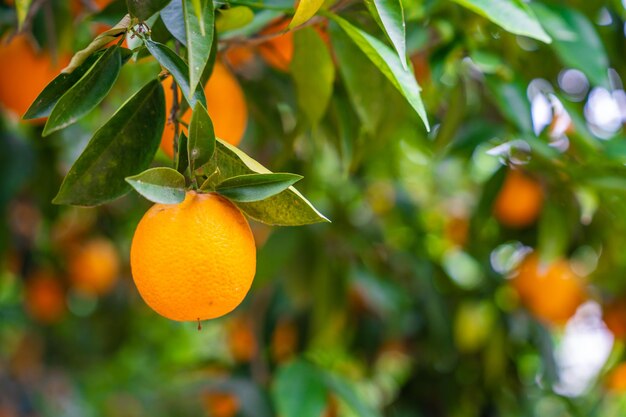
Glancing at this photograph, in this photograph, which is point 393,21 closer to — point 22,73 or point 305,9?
point 305,9

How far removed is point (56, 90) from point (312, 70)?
303 millimetres

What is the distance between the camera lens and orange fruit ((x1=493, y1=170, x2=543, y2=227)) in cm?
137

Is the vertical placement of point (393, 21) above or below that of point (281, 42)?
above

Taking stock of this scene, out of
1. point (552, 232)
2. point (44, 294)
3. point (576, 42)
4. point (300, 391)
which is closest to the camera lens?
point (576, 42)

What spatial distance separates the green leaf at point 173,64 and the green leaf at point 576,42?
52 cm

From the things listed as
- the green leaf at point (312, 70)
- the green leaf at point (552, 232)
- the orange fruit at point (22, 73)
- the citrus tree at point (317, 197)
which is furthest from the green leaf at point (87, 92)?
the green leaf at point (552, 232)

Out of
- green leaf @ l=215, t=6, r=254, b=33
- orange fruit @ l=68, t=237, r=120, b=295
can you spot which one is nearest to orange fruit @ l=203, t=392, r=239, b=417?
orange fruit @ l=68, t=237, r=120, b=295

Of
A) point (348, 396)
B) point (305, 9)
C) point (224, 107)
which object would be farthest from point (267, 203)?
point (348, 396)

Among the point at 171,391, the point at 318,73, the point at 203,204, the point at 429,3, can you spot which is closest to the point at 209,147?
the point at 203,204

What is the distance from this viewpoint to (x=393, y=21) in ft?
1.85

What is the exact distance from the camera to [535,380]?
6.10 feet

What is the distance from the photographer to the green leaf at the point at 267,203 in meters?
0.54

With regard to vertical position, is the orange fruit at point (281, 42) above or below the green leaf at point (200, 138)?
below

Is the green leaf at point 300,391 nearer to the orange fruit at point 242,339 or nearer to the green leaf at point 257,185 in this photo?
the orange fruit at point 242,339
